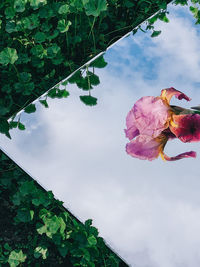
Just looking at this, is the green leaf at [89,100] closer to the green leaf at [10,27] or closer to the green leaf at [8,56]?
the green leaf at [8,56]

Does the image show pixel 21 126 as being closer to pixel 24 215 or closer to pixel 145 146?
pixel 24 215

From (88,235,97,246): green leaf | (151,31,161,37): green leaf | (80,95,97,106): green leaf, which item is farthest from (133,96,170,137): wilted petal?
(151,31,161,37): green leaf

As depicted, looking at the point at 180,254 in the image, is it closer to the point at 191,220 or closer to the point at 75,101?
the point at 191,220

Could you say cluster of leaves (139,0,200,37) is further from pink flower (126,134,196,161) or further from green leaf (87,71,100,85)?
pink flower (126,134,196,161)

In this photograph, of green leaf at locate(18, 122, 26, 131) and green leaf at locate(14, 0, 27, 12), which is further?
green leaf at locate(14, 0, 27, 12)

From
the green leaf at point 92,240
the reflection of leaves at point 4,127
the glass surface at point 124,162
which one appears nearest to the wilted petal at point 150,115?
the glass surface at point 124,162

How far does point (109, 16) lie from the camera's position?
178 cm

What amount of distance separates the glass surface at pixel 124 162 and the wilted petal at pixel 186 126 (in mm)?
195

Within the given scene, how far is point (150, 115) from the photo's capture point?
75 centimetres

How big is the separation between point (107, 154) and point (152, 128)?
52 centimetres

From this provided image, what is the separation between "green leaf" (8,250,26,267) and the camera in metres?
1.17

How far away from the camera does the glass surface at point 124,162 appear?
1.13 metres

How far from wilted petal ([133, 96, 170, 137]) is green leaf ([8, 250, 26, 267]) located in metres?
0.68

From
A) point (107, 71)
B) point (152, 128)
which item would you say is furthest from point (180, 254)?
point (107, 71)
